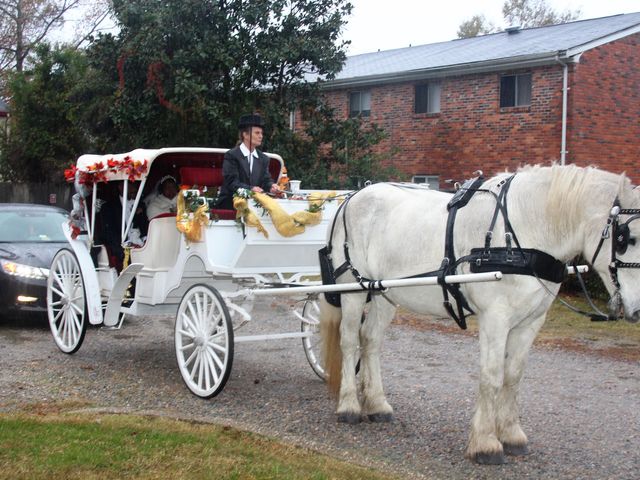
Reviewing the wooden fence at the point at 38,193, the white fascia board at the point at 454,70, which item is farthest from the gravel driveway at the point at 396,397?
the wooden fence at the point at 38,193

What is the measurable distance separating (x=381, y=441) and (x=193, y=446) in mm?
1474

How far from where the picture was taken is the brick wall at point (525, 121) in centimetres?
2064

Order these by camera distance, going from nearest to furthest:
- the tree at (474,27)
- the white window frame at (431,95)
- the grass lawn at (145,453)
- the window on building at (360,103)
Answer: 1. the grass lawn at (145,453)
2. the white window frame at (431,95)
3. the window on building at (360,103)
4. the tree at (474,27)

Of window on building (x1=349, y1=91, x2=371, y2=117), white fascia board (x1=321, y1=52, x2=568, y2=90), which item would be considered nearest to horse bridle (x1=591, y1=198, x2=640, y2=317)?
white fascia board (x1=321, y1=52, x2=568, y2=90)

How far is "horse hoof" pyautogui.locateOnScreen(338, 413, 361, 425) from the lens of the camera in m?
6.59

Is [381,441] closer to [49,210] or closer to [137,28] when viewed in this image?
[49,210]

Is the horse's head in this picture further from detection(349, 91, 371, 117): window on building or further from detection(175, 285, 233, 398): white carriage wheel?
detection(349, 91, 371, 117): window on building

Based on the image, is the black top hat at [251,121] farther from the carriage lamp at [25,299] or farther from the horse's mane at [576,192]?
the carriage lamp at [25,299]

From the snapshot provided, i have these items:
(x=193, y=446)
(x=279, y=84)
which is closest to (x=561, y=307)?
(x=279, y=84)

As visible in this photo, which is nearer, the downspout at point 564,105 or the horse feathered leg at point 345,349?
the horse feathered leg at point 345,349

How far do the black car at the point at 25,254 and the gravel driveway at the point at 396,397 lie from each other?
487 millimetres

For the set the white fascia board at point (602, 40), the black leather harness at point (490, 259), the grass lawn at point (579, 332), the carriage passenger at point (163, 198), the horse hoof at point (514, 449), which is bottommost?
the grass lawn at point (579, 332)

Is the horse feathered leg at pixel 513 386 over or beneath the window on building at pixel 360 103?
beneath

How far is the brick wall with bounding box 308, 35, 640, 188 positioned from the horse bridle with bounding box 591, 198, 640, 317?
1553 centimetres
